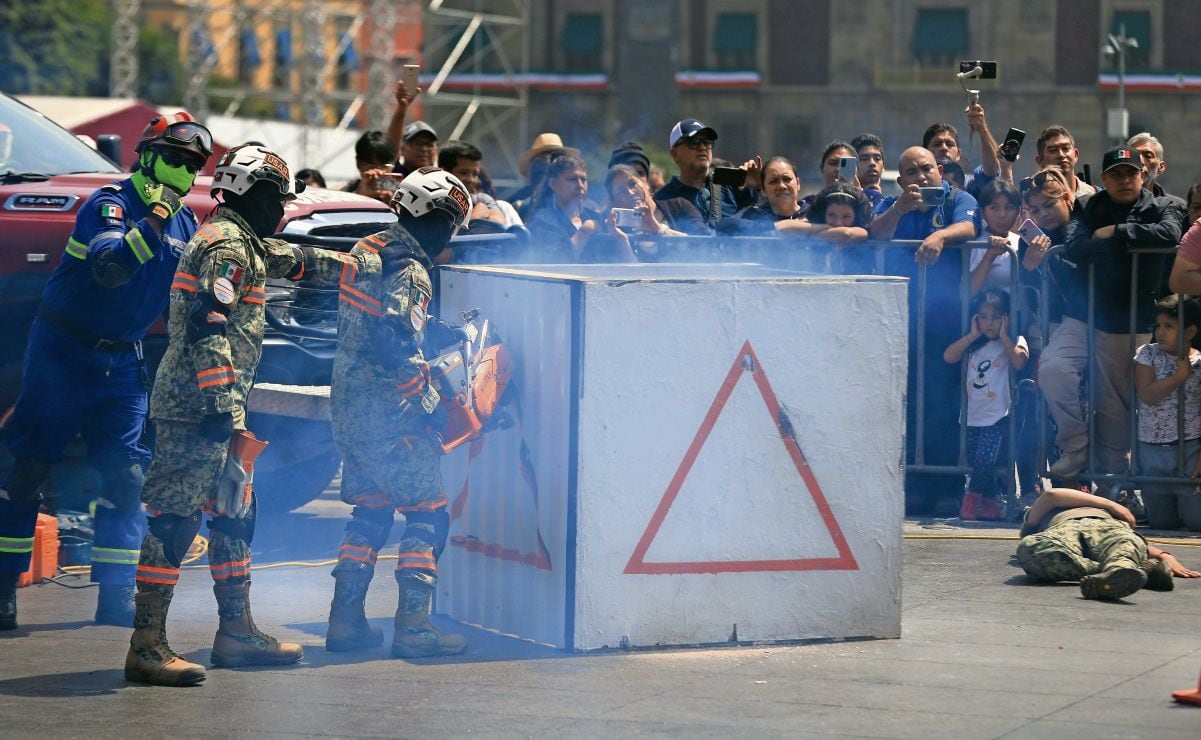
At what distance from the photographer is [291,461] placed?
10.2 metres

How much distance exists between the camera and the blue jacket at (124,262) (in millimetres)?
7812

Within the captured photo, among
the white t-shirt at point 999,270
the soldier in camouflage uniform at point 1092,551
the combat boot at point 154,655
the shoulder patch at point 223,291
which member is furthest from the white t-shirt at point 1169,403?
the combat boot at point 154,655

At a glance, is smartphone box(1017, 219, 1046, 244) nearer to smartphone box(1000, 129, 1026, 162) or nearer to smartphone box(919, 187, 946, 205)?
smartphone box(919, 187, 946, 205)

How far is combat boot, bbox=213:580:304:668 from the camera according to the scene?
7.16 m

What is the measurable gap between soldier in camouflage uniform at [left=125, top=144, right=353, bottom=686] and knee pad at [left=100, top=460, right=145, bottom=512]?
1.11m

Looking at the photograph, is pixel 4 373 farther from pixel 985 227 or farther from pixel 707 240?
pixel 985 227

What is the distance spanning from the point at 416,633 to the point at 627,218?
3818 mm

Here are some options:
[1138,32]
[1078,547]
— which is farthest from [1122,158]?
[1138,32]

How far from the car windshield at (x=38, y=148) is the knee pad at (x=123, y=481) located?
2.77 m

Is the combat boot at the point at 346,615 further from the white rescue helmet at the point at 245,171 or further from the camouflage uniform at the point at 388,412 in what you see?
the white rescue helmet at the point at 245,171

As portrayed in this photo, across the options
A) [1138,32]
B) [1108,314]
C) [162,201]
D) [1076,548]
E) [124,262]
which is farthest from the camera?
[1138,32]

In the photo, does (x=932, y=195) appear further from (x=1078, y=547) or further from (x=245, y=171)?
(x=245, y=171)

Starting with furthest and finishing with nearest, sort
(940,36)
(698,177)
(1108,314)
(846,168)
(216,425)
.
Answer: (940,36), (846,168), (698,177), (1108,314), (216,425)

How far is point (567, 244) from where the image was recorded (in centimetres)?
1061
